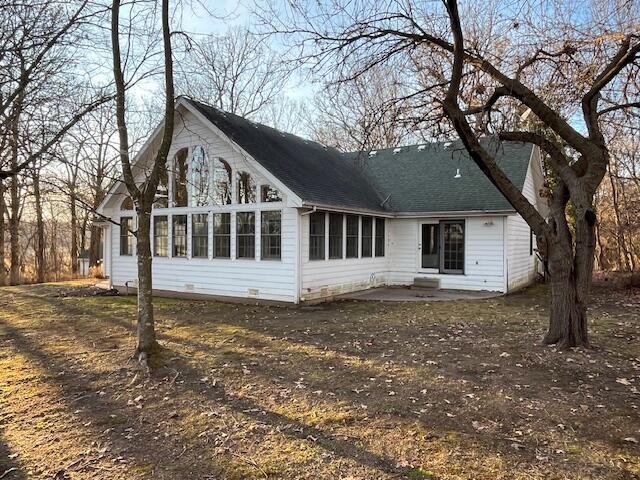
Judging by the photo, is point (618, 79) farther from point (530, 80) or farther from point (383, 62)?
point (383, 62)

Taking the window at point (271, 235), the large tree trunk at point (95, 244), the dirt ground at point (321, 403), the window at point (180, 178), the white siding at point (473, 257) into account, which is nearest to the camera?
the dirt ground at point (321, 403)

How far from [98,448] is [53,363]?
125 inches

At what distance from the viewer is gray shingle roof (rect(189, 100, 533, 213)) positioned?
1209 centimetres

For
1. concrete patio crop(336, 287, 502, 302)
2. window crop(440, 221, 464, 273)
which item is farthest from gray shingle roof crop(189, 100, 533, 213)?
concrete patio crop(336, 287, 502, 302)

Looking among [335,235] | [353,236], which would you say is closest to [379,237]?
[353,236]

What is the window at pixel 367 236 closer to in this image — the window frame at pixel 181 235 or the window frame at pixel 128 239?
the window frame at pixel 181 235

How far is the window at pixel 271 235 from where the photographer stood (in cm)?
1152

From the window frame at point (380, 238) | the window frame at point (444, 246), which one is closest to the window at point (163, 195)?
the window frame at point (380, 238)

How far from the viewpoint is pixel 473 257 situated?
14.0m

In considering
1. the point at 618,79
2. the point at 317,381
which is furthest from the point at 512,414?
the point at 618,79

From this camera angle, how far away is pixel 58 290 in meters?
15.9

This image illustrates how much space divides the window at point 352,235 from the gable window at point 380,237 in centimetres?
148

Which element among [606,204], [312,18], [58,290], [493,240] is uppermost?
[312,18]

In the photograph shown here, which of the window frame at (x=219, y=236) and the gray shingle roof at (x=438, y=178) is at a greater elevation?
the gray shingle roof at (x=438, y=178)
